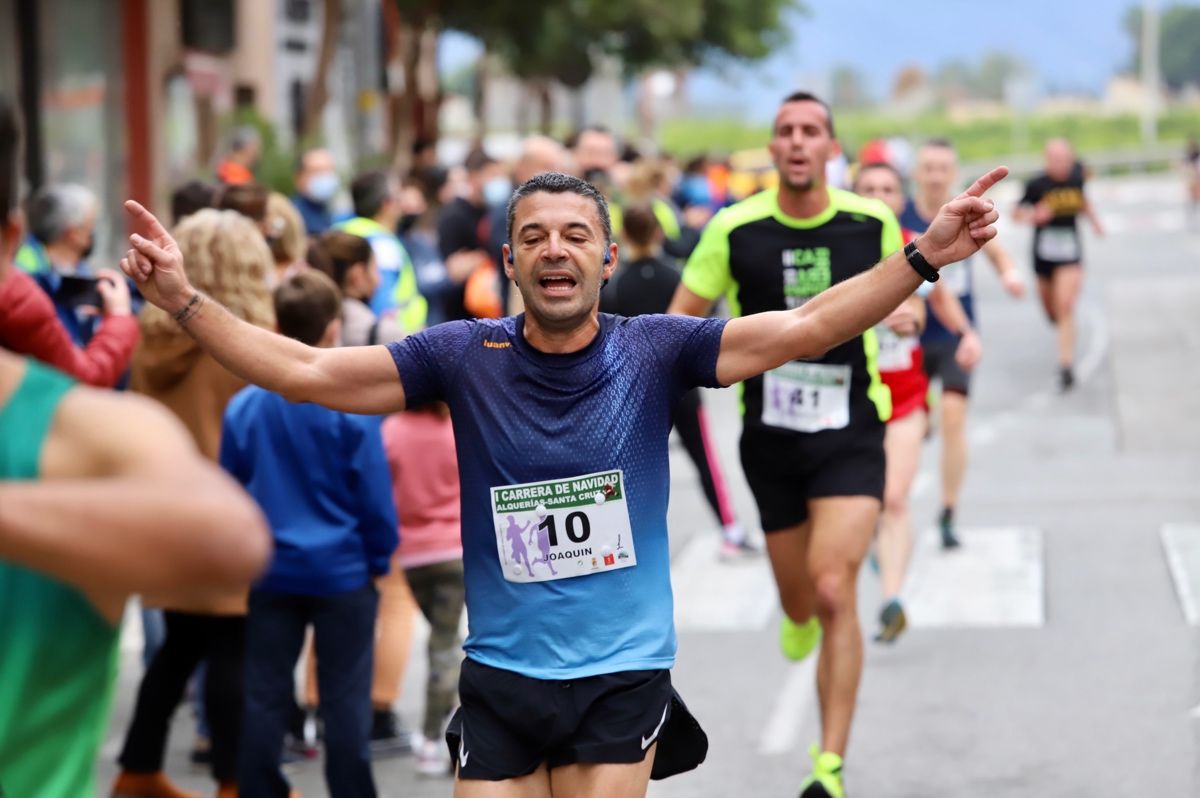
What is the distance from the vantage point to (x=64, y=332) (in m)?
5.70

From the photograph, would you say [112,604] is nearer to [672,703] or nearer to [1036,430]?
[672,703]

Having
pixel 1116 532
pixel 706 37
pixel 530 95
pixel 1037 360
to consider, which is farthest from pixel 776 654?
pixel 530 95

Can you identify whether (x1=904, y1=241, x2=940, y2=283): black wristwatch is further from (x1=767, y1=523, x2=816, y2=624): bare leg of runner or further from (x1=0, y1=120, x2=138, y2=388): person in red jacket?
(x1=767, y1=523, x2=816, y2=624): bare leg of runner

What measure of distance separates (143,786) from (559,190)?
3.02 meters

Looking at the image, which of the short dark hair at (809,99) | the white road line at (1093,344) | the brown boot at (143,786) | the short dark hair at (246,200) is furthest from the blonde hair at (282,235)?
the white road line at (1093,344)

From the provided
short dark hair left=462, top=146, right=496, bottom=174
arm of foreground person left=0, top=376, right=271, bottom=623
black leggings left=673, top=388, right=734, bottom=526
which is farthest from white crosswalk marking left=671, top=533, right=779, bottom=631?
arm of foreground person left=0, top=376, right=271, bottom=623

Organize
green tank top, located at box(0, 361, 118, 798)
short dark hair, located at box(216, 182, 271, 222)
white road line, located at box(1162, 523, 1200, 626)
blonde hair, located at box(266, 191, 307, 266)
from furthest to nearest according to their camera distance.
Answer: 1. white road line, located at box(1162, 523, 1200, 626)
2. blonde hair, located at box(266, 191, 307, 266)
3. short dark hair, located at box(216, 182, 271, 222)
4. green tank top, located at box(0, 361, 118, 798)

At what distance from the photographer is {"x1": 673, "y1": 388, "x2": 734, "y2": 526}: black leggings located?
34.9 feet

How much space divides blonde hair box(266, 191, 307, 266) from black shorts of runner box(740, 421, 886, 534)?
2536mm

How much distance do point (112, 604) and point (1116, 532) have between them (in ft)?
30.7

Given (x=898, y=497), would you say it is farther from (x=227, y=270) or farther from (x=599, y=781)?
(x=599, y=781)

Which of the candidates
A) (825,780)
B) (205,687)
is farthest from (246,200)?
(825,780)

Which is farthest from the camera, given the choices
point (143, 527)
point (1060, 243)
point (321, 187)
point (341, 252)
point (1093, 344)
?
point (1093, 344)

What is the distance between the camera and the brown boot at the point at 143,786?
6418 millimetres
